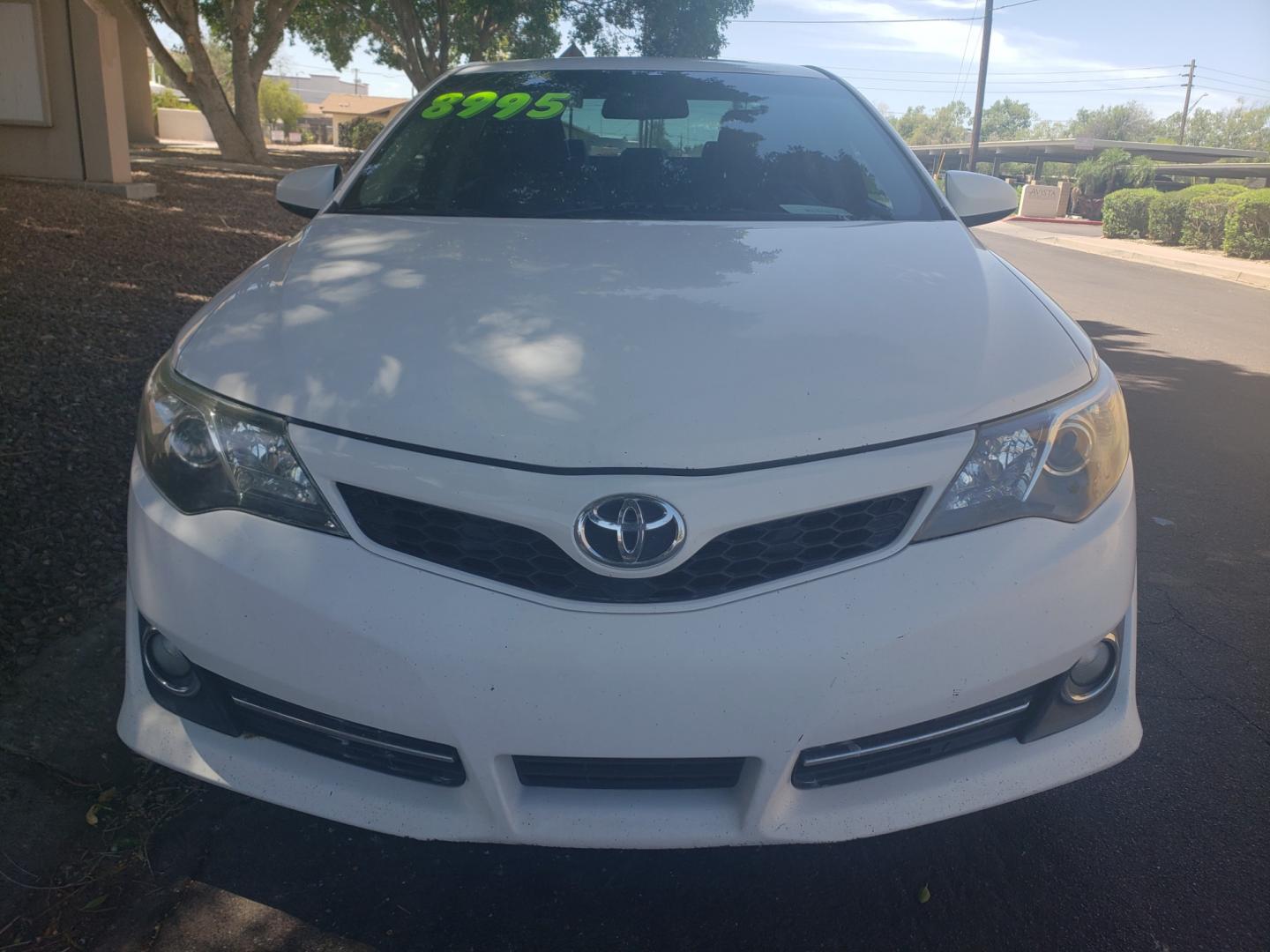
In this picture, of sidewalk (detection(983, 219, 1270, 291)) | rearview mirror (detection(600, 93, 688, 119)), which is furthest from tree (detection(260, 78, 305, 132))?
rearview mirror (detection(600, 93, 688, 119))

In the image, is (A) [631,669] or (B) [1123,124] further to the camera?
(B) [1123,124]

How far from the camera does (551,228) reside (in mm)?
2775

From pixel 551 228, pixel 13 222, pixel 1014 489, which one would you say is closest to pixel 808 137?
pixel 551 228

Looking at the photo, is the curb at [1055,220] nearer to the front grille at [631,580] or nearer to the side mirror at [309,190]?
the side mirror at [309,190]

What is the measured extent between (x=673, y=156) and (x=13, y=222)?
286 inches

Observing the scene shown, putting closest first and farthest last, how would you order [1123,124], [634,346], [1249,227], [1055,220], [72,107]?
[634,346], [72,107], [1249,227], [1055,220], [1123,124]

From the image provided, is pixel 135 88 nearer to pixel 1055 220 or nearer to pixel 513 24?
pixel 513 24

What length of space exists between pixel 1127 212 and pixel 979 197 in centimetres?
2482

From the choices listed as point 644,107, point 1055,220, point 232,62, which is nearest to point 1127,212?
point 1055,220

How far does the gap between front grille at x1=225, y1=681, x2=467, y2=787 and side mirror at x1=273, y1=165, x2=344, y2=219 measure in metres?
1.95

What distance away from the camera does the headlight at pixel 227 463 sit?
1.81m

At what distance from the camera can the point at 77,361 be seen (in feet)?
16.5

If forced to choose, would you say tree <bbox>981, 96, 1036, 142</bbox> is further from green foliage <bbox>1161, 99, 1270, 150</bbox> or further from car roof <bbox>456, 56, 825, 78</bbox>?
car roof <bbox>456, 56, 825, 78</bbox>

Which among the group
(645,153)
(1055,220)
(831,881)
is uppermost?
(645,153)
